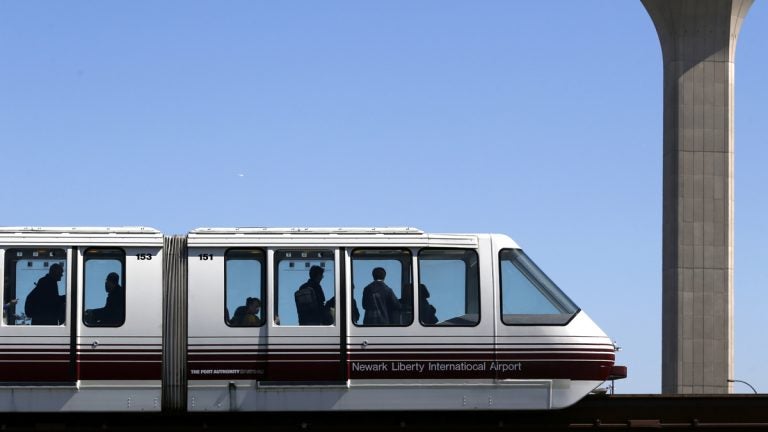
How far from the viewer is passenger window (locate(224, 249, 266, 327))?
1952 cm

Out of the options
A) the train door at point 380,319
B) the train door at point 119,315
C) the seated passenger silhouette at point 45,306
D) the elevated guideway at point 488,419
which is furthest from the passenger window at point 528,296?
the seated passenger silhouette at point 45,306

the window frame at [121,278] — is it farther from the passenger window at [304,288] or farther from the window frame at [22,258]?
the passenger window at [304,288]

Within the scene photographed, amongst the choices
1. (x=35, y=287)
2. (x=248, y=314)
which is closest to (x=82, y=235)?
(x=35, y=287)

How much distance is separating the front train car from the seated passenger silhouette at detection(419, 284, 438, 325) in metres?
0.01

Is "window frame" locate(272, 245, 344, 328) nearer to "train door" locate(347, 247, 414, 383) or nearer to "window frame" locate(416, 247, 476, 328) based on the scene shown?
"train door" locate(347, 247, 414, 383)

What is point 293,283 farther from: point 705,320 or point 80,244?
point 705,320

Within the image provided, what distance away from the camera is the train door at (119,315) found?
19328 millimetres

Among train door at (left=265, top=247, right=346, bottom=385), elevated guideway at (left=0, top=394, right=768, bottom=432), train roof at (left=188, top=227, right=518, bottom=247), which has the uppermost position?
train roof at (left=188, top=227, right=518, bottom=247)

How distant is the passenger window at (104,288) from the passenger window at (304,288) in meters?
2.07

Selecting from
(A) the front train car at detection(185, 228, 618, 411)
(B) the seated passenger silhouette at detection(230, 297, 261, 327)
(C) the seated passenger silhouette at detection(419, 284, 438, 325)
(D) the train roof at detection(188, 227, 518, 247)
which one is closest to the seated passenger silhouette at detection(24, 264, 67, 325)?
(A) the front train car at detection(185, 228, 618, 411)

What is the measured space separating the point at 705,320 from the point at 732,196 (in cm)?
539

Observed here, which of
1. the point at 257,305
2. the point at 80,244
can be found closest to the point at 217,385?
the point at 257,305

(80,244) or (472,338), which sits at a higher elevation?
(80,244)

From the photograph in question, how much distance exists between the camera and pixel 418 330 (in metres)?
19.7
